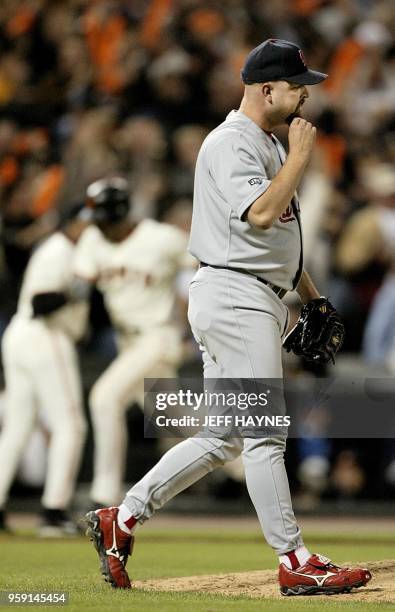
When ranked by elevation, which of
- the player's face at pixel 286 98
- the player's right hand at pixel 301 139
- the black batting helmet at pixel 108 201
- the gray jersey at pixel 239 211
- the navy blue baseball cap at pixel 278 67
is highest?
the navy blue baseball cap at pixel 278 67

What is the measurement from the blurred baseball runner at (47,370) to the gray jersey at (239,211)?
4041 millimetres

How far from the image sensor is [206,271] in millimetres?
5168

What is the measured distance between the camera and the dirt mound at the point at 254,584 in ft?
16.7

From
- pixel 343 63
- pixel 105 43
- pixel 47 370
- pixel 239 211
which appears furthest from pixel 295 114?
pixel 105 43

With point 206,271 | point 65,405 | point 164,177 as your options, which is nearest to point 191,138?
point 164,177

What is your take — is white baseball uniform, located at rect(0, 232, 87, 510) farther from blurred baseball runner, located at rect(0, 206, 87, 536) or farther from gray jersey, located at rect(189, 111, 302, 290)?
gray jersey, located at rect(189, 111, 302, 290)

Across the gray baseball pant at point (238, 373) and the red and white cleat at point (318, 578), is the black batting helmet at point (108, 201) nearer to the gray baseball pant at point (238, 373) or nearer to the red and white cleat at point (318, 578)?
the gray baseball pant at point (238, 373)

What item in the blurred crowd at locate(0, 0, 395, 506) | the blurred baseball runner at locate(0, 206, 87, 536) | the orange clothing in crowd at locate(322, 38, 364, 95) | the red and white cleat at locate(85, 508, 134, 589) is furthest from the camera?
the orange clothing in crowd at locate(322, 38, 364, 95)

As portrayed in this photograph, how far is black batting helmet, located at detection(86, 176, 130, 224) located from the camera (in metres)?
9.12

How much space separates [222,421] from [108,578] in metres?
0.81

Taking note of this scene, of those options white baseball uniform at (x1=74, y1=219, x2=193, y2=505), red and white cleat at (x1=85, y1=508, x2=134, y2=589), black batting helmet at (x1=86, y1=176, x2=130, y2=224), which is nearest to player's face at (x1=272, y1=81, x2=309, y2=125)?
red and white cleat at (x1=85, y1=508, x2=134, y2=589)

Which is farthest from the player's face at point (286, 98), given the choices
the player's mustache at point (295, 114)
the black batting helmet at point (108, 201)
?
the black batting helmet at point (108, 201)

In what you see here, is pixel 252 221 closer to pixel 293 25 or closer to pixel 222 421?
pixel 222 421

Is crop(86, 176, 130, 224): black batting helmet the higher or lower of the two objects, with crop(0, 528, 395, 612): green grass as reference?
higher
